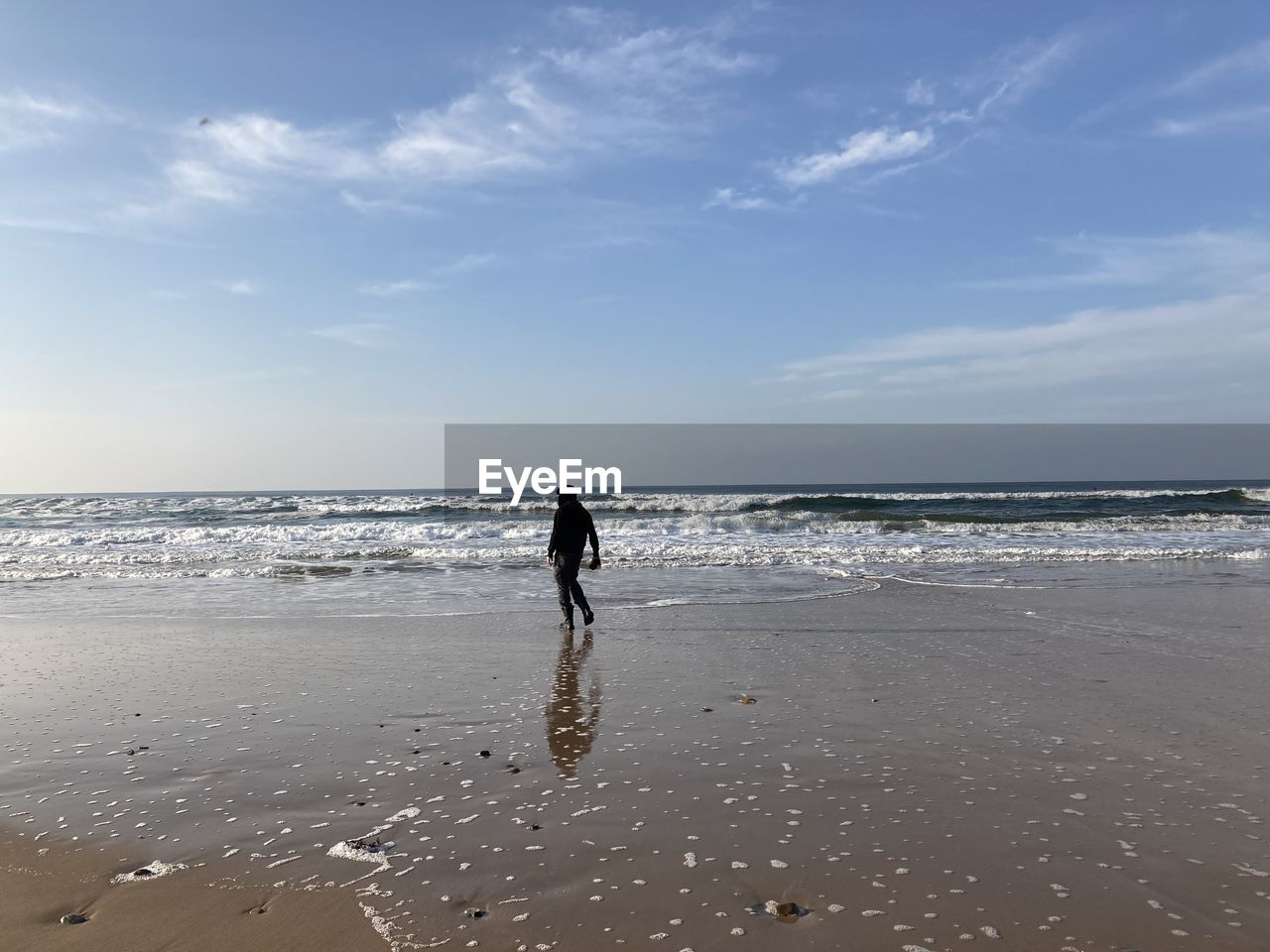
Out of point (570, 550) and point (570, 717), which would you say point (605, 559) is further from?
point (570, 717)

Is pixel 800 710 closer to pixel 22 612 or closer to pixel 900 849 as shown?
pixel 900 849

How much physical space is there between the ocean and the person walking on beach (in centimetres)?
158

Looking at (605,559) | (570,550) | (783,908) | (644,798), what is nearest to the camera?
(783,908)

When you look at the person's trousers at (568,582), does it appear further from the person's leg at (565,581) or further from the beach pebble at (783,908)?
the beach pebble at (783,908)

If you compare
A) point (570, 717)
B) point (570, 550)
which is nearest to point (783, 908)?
point (570, 717)

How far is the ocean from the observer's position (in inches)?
497

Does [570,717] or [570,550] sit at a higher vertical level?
[570,550]

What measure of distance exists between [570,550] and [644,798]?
6.25m

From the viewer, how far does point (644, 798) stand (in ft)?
13.1

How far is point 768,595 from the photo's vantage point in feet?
40.6


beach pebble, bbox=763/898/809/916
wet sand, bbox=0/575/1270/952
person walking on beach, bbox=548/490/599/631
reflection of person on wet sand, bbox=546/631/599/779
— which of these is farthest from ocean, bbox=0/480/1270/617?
beach pebble, bbox=763/898/809/916

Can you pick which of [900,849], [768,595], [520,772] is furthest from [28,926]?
[768,595]

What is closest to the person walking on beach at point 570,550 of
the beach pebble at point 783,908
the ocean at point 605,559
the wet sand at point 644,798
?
the ocean at point 605,559

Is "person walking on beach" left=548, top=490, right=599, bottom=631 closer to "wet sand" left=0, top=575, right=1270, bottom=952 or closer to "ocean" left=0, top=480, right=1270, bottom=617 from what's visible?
"ocean" left=0, top=480, right=1270, bottom=617
